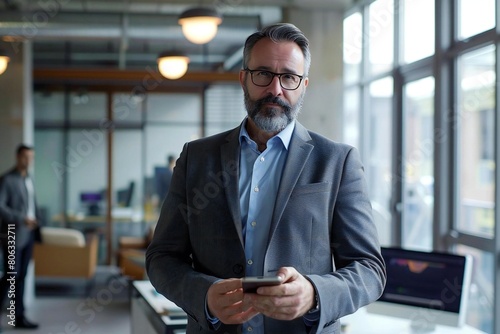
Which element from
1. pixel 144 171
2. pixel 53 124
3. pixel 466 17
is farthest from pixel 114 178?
pixel 466 17

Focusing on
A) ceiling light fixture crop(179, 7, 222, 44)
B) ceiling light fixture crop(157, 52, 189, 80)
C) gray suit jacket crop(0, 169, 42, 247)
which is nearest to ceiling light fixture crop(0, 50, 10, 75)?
gray suit jacket crop(0, 169, 42, 247)

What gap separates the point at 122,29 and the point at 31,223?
2.59 meters

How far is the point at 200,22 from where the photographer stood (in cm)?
618

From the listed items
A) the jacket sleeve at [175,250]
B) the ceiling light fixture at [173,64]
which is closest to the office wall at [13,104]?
the ceiling light fixture at [173,64]

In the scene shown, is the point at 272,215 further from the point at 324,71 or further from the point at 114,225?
the point at 114,225

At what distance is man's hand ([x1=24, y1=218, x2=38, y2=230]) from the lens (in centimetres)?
706

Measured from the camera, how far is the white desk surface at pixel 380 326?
3.65 meters

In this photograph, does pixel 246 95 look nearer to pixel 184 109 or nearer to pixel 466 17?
pixel 466 17

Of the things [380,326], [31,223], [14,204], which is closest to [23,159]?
[14,204]

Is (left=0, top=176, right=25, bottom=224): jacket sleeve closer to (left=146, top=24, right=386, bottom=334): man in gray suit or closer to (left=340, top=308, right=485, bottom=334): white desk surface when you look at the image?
(left=340, top=308, right=485, bottom=334): white desk surface

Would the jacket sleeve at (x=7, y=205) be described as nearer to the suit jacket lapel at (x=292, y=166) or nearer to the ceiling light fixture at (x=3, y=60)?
the ceiling light fixture at (x=3, y=60)

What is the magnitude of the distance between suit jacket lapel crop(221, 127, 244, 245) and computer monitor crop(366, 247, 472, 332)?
6.65ft

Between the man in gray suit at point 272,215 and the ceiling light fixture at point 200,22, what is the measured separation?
4533 mm

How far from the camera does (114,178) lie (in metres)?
10.3
